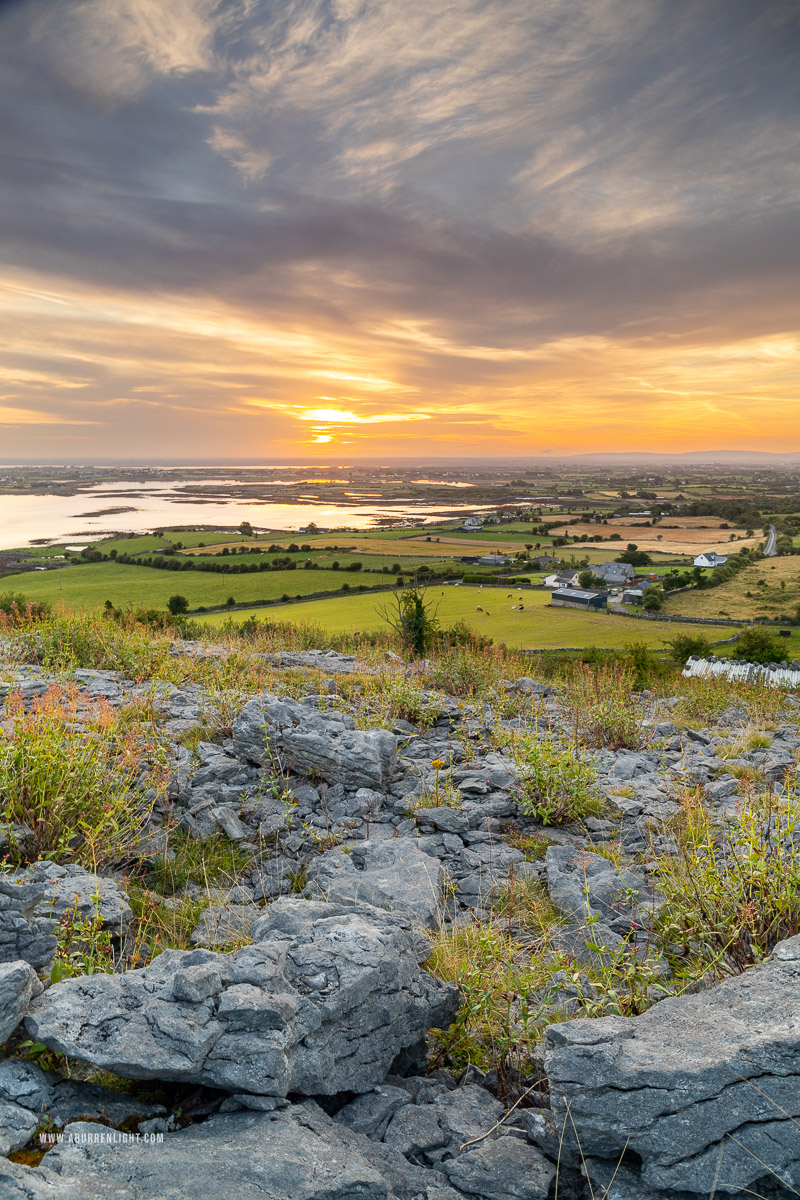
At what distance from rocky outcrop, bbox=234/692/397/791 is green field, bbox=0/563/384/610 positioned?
164ft

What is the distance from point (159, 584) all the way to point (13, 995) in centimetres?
6708

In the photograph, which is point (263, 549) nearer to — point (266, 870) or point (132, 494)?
point (266, 870)

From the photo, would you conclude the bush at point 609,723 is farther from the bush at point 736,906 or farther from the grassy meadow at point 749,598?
the grassy meadow at point 749,598

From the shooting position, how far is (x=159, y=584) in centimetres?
6544

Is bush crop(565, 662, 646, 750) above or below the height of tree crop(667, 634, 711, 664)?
above

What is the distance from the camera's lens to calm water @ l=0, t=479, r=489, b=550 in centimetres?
11331

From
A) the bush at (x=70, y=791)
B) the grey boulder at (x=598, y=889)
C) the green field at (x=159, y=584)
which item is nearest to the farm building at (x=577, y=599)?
the green field at (x=159, y=584)

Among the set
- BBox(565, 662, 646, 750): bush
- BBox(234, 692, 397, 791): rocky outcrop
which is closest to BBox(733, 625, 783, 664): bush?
BBox(565, 662, 646, 750): bush

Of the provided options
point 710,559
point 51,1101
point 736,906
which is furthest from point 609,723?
point 710,559

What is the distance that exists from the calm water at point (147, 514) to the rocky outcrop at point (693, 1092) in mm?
105683

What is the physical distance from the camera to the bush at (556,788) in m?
Result: 6.87

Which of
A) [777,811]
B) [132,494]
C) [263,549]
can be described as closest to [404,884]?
[777,811]

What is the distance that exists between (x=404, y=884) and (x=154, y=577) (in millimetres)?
71983

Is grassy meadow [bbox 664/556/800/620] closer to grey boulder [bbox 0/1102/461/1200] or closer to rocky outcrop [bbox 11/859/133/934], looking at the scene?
rocky outcrop [bbox 11/859/133/934]
